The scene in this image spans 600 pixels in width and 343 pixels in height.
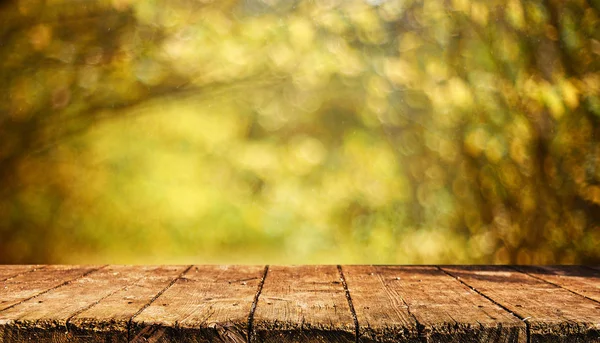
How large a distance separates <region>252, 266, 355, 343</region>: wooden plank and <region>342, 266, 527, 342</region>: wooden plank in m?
0.04

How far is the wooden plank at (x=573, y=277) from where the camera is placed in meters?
1.71

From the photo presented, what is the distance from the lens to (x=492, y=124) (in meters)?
2.63

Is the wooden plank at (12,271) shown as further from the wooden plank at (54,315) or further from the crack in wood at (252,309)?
the crack in wood at (252,309)

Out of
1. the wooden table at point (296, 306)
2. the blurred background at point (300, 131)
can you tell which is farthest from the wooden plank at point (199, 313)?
the blurred background at point (300, 131)

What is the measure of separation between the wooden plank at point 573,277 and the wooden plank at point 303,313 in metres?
0.67

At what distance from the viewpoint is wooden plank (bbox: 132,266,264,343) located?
1.26 meters

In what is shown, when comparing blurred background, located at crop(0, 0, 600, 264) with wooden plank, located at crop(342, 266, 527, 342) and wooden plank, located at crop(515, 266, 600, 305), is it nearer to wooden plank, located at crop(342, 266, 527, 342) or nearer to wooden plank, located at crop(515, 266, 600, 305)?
wooden plank, located at crop(515, 266, 600, 305)

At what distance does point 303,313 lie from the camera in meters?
1.35

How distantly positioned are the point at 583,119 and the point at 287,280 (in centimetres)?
159

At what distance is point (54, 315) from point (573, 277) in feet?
5.14

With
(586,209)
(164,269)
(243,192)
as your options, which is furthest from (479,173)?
(164,269)

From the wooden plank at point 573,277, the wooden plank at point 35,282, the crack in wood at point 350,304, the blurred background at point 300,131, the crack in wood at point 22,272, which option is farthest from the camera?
the blurred background at point 300,131

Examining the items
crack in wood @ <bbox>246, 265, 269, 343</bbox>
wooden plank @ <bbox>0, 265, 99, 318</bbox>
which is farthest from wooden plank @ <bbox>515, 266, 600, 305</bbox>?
wooden plank @ <bbox>0, 265, 99, 318</bbox>

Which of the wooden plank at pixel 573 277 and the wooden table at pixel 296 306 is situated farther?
the wooden plank at pixel 573 277
